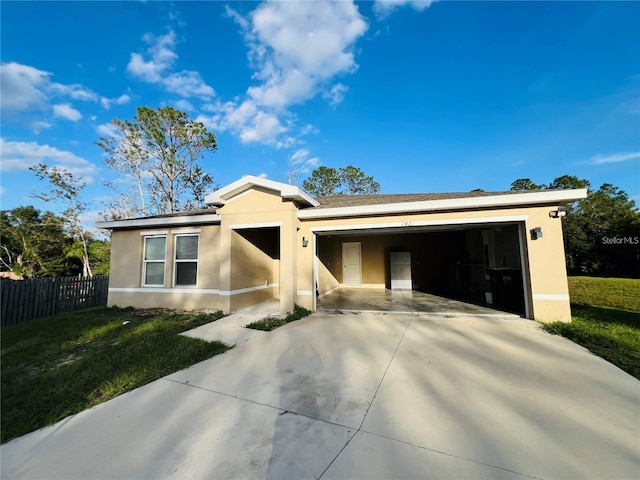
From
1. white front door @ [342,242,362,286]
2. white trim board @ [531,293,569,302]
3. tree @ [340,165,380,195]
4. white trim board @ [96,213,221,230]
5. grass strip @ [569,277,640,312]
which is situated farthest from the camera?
tree @ [340,165,380,195]

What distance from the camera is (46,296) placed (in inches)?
301

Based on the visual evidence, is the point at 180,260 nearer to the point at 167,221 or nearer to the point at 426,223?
the point at 167,221

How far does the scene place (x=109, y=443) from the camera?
2281 millimetres

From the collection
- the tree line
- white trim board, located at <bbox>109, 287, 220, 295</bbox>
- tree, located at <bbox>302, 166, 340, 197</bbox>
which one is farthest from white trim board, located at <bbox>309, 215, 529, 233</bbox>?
tree, located at <bbox>302, 166, 340, 197</bbox>

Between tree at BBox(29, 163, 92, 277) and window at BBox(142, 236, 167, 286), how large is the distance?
1451 cm

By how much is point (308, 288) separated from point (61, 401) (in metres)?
5.14

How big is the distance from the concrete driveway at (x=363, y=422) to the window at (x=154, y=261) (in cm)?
567

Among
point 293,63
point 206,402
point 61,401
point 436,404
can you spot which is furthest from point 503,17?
point 61,401

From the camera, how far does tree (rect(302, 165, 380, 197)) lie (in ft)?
91.3

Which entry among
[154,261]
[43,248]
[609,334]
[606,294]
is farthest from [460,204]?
[43,248]

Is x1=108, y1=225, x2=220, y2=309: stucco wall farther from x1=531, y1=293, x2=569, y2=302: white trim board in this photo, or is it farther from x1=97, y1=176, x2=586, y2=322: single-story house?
x1=531, y1=293, x2=569, y2=302: white trim board

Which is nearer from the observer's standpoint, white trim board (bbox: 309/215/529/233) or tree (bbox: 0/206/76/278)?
white trim board (bbox: 309/215/529/233)

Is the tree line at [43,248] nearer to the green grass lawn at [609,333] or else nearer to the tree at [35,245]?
the tree at [35,245]

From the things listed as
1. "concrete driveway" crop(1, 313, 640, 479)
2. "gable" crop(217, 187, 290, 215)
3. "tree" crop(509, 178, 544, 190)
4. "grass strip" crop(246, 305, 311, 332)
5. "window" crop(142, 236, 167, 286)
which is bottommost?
"concrete driveway" crop(1, 313, 640, 479)
